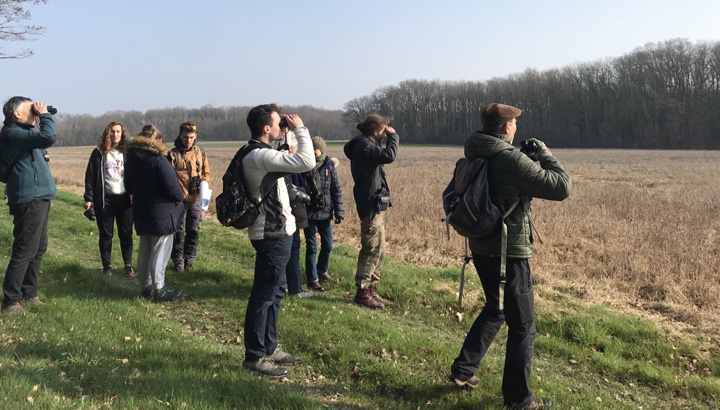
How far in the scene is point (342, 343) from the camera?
494cm

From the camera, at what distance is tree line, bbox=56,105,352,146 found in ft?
345

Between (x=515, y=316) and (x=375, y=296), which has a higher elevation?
(x=515, y=316)

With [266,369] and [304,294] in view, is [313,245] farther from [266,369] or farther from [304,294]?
[266,369]

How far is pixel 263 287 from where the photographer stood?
4.10 m

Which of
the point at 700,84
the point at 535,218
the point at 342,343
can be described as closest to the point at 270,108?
the point at 342,343

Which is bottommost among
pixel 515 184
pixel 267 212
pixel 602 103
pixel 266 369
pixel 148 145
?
pixel 266 369

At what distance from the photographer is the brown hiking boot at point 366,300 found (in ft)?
20.7

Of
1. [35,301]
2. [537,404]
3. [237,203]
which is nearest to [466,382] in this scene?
[537,404]

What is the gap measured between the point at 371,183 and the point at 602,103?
8799 centimetres

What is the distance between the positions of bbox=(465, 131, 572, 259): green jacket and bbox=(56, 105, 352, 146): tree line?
94.5 meters

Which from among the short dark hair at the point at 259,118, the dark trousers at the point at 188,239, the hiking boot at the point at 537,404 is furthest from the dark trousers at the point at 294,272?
the hiking boot at the point at 537,404

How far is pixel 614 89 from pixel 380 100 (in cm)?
4147

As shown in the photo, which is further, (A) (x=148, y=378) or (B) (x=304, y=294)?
(B) (x=304, y=294)

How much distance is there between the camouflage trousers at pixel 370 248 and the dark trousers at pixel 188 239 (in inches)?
118
